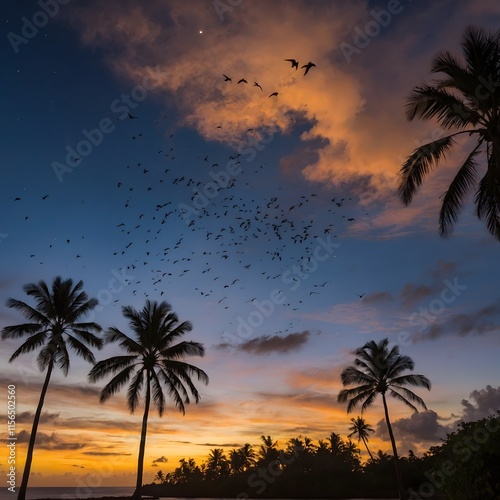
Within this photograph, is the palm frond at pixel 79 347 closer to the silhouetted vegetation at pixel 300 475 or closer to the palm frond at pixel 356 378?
the palm frond at pixel 356 378

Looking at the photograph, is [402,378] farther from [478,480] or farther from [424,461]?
[424,461]

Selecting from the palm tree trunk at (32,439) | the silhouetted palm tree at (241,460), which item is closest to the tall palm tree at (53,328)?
the palm tree trunk at (32,439)

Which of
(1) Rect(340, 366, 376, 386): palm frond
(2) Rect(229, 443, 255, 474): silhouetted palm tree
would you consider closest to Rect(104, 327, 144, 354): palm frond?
(1) Rect(340, 366, 376, 386): palm frond

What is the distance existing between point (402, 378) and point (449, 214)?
98.7 ft

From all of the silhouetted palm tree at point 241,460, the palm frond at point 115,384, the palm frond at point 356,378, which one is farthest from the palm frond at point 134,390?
the silhouetted palm tree at point 241,460

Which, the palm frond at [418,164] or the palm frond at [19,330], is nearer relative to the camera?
the palm frond at [418,164]

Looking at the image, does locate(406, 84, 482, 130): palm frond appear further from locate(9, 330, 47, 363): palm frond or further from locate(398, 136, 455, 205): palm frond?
locate(9, 330, 47, 363): palm frond

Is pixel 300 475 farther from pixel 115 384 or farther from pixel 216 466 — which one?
pixel 115 384

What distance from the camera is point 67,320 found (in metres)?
30.6

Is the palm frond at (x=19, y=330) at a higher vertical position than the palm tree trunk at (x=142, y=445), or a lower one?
higher

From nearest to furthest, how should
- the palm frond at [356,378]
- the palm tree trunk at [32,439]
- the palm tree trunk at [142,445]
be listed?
the palm tree trunk at [32,439]
the palm tree trunk at [142,445]
the palm frond at [356,378]

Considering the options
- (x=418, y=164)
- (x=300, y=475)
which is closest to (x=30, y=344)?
(x=418, y=164)

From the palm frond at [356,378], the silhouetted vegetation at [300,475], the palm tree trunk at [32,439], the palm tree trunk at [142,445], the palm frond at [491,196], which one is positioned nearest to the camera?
the palm frond at [491,196]

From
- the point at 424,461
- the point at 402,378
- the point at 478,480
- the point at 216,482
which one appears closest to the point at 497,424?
the point at 478,480
